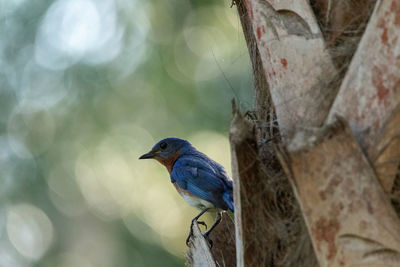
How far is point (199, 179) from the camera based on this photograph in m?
5.90

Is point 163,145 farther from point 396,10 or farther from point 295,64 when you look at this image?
point 396,10

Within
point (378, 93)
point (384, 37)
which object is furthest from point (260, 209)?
point (384, 37)

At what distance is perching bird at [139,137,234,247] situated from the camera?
5648 millimetres

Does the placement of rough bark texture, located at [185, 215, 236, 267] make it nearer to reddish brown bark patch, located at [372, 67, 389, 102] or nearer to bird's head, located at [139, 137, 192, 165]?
reddish brown bark patch, located at [372, 67, 389, 102]

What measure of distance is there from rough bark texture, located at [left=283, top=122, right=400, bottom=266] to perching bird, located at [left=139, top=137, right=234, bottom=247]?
2.34m

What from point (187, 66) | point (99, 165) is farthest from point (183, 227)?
point (187, 66)

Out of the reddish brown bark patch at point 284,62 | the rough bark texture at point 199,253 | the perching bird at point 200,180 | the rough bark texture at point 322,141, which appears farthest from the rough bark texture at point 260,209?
the perching bird at point 200,180

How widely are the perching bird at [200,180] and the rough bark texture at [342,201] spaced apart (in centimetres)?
234

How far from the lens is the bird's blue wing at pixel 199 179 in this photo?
566cm

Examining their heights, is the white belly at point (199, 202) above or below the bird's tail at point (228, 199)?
below

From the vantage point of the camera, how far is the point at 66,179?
9.78 m

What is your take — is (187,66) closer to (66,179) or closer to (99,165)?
(99,165)

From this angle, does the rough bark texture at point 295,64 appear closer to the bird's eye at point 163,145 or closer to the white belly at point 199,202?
the white belly at point 199,202

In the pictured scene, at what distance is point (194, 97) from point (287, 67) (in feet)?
18.6
